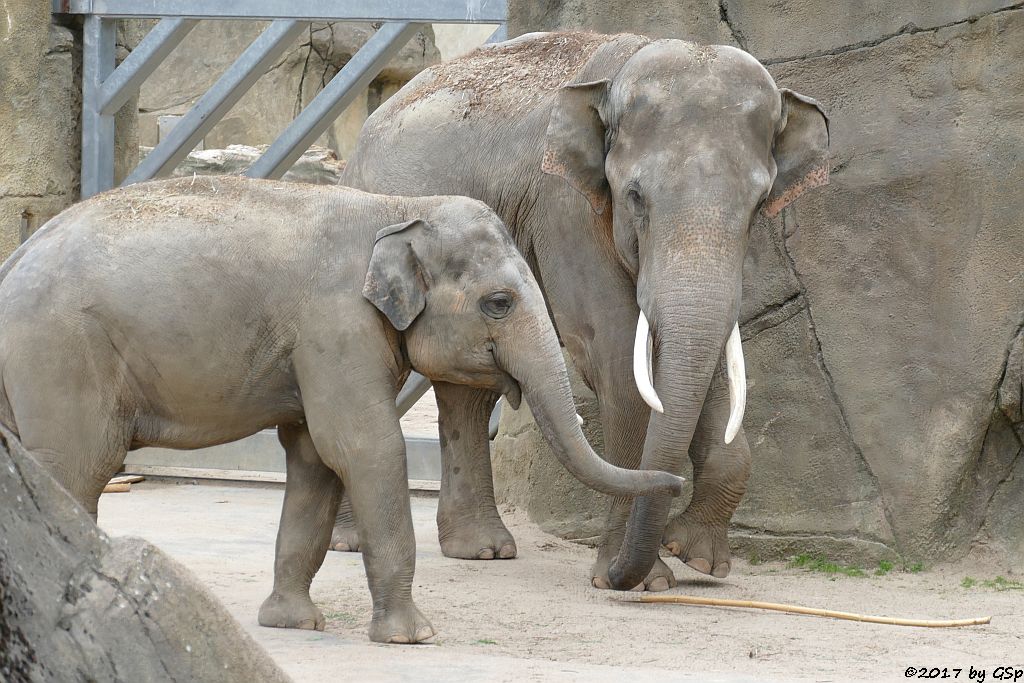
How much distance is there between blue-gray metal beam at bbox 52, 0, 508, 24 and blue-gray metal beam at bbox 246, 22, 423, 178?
12 centimetres

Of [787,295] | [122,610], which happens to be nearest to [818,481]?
[787,295]

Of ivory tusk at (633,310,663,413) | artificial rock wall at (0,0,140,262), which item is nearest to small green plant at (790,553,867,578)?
ivory tusk at (633,310,663,413)

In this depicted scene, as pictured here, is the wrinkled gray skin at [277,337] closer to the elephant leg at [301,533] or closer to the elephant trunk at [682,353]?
the elephant leg at [301,533]

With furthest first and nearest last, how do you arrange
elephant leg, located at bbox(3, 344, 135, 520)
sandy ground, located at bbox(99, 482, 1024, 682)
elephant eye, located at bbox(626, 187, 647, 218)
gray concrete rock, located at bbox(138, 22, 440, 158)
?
gray concrete rock, located at bbox(138, 22, 440, 158) < elephant eye, located at bbox(626, 187, 647, 218) < elephant leg, located at bbox(3, 344, 135, 520) < sandy ground, located at bbox(99, 482, 1024, 682)

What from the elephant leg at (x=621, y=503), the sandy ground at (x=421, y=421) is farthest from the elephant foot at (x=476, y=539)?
the sandy ground at (x=421, y=421)

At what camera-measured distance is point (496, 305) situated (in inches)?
179

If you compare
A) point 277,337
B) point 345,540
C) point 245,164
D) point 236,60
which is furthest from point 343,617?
point 245,164

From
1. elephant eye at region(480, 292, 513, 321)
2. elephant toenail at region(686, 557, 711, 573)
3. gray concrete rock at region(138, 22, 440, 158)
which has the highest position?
elephant eye at region(480, 292, 513, 321)

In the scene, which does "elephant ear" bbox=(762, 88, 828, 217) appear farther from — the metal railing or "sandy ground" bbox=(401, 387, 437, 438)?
"sandy ground" bbox=(401, 387, 437, 438)

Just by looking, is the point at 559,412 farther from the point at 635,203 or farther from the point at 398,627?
the point at 635,203

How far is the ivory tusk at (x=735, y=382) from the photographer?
4.93m

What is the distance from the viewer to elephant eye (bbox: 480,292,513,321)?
178 inches

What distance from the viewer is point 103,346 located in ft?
14.6

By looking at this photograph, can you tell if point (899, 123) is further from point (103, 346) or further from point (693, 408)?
point (103, 346)
